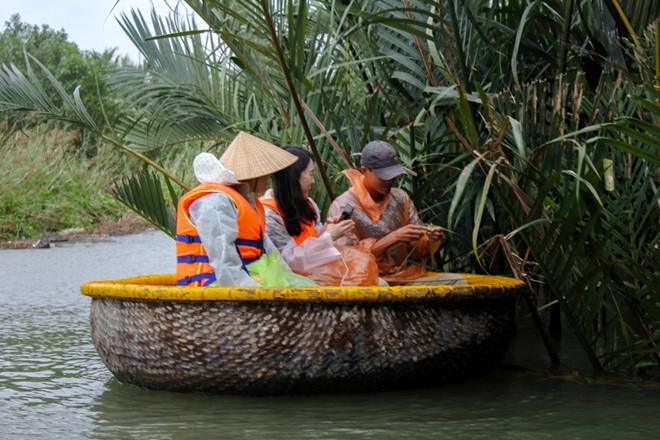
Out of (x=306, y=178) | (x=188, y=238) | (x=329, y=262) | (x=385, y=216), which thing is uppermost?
(x=306, y=178)

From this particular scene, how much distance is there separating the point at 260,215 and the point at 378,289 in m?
0.70

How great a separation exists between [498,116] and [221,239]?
124 cm

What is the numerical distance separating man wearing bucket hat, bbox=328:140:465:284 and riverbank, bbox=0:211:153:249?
12.0 m

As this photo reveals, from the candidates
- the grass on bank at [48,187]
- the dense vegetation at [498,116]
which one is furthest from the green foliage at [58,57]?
the dense vegetation at [498,116]

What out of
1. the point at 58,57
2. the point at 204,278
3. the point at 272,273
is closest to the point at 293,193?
the point at 272,273

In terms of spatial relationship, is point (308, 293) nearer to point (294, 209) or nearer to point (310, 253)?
point (310, 253)

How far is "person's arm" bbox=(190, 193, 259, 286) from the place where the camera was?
4.67 m

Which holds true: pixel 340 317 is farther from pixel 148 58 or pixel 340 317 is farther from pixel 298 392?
pixel 148 58

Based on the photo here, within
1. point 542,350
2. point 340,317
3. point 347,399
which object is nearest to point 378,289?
point 340,317

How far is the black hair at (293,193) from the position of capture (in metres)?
5.11

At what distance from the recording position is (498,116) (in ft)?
15.3

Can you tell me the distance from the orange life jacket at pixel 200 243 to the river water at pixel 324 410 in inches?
20.7

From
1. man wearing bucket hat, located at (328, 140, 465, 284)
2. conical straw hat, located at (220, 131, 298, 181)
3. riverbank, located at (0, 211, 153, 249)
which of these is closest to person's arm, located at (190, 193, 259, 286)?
conical straw hat, located at (220, 131, 298, 181)

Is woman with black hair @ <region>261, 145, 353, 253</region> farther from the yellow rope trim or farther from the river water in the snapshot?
the river water
